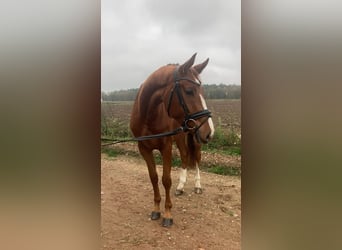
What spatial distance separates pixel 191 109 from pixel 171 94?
148 mm

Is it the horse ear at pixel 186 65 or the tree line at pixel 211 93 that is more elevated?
the horse ear at pixel 186 65

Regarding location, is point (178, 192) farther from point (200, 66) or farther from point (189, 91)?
point (200, 66)

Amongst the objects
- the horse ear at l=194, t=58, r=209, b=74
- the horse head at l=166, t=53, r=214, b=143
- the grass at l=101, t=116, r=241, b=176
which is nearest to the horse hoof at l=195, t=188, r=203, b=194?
the grass at l=101, t=116, r=241, b=176

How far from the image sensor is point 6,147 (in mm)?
722

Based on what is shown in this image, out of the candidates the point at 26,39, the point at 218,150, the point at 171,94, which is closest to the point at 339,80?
the point at 218,150

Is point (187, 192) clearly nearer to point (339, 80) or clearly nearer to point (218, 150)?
point (218, 150)

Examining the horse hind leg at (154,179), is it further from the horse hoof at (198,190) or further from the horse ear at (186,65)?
the horse ear at (186,65)

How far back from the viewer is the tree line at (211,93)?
788 mm

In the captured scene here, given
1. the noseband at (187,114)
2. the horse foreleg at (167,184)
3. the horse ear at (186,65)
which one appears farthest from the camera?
the horse foreleg at (167,184)

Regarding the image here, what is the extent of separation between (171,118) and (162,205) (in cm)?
44

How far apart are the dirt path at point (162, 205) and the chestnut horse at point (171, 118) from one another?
5 centimetres

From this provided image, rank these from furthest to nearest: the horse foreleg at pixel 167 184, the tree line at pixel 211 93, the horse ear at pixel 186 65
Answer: the horse foreleg at pixel 167 184
the horse ear at pixel 186 65
the tree line at pixel 211 93

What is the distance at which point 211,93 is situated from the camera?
97 cm

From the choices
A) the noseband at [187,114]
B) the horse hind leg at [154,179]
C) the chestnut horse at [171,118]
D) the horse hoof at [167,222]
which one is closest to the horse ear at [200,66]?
the chestnut horse at [171,118]
